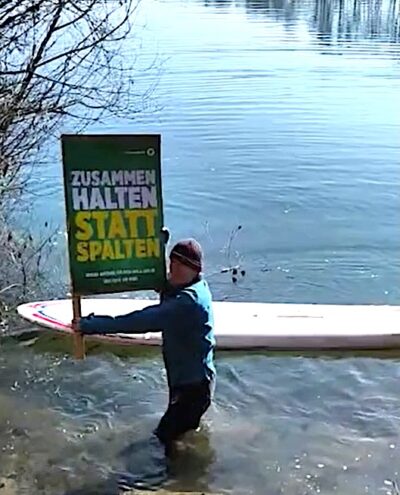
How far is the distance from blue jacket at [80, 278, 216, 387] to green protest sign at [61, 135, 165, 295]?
0.21m

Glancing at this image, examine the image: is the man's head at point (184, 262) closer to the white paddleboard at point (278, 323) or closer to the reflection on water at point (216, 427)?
the reflection on water at point (216, 427)

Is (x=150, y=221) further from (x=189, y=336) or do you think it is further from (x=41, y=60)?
(x=41, y=60)

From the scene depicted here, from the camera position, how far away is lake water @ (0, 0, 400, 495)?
6277 mm

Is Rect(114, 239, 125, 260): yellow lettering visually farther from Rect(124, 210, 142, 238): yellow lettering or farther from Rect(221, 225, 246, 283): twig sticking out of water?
Rect(221, 225, 246, 283): twig sticking out of water

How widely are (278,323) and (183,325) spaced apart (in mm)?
2837

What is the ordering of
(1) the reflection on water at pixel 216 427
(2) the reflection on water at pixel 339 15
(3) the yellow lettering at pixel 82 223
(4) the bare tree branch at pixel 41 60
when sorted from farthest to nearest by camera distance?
(2) the reflection on water at pixel 339 15
(4) the bare tree branch at pixel 41 60
(1) the reflection on water at pixel 216 427
(3) the yellow lettering at pixel 82 223

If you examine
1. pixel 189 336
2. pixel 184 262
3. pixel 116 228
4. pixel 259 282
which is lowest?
pixel 259 282

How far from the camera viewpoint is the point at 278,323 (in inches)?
334

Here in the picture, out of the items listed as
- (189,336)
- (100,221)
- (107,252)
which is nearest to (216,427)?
(189,336)

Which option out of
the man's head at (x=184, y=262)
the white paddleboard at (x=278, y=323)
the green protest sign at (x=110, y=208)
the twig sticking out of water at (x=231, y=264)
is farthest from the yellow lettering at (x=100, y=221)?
the twig sticking out of water at (x=231, y=264)

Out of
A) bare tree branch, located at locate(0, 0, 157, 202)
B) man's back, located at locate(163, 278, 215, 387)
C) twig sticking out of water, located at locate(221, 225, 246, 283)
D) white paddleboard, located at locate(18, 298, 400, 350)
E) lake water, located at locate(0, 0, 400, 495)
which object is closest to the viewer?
man's back, located at locate(163, 278, 215, 387)

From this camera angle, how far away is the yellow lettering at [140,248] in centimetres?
563

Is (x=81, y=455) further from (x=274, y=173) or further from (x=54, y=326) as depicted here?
(x=274, y=173)

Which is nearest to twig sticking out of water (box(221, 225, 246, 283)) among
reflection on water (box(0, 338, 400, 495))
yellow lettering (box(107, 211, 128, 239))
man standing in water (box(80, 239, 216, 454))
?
reflection on water (box(0, 338, 400, 495))
